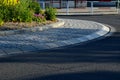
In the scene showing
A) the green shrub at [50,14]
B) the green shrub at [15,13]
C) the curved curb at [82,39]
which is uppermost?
the green shrub at [15,13]

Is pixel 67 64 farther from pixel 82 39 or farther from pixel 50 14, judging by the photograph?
pixel 50 14

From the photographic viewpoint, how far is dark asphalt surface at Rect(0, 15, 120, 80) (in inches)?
392

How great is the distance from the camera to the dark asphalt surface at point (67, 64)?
32.7 feet

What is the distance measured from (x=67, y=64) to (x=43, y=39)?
4.89m

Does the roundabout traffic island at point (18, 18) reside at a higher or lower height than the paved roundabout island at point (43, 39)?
higher

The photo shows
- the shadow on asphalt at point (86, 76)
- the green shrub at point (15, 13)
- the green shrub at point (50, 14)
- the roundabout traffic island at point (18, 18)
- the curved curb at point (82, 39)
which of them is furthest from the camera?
the green shrub at point (50, 14)

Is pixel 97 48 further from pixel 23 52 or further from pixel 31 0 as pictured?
pixel 31 0

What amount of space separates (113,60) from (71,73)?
2.07 metres

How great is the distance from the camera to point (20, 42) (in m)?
15.3

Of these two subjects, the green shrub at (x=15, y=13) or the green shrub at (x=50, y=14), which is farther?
the green shrub at (x=50, y=14)

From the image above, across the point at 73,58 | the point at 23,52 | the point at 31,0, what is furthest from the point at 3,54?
the point at 31,0

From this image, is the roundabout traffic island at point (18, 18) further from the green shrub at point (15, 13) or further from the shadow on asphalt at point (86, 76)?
the shadow on asphalt at point (86, 76)

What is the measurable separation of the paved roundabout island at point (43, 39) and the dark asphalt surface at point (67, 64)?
0.72 metres

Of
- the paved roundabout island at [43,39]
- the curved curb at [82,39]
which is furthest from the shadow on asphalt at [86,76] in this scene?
the curved curb at [82,39]
